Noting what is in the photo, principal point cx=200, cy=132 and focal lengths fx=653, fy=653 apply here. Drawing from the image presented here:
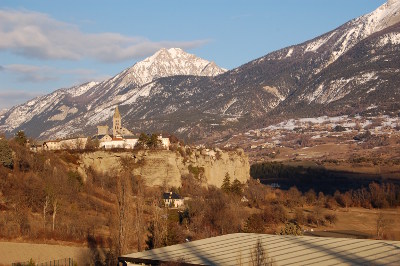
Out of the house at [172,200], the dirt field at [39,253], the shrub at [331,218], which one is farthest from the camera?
the shrub at [331,218]

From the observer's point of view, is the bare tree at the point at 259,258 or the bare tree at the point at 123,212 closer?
the bare tree at the point at 259,258

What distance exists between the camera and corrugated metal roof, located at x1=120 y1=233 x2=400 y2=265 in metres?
29.4

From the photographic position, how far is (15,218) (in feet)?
186

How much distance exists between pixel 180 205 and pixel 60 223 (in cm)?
2311

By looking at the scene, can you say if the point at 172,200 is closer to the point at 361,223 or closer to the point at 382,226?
the point at 382,226

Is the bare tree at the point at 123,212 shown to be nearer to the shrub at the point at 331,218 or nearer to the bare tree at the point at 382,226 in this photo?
the bare tree at the point at 382,226

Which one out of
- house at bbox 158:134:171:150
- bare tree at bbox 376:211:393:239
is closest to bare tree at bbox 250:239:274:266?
bare tree at bbox 376:211:393:239

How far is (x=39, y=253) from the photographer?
49250 millimetres

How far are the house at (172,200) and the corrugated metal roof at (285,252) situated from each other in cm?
4316

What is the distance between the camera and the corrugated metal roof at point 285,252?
29391 millimetres

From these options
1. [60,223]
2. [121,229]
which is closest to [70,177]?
[60,223]

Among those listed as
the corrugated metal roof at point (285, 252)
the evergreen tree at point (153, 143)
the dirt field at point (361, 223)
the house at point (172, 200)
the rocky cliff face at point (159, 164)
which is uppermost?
the evergreen tree at point (153, 143)

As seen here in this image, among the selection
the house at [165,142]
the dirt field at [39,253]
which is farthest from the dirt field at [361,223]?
the dirt field at [39,253]

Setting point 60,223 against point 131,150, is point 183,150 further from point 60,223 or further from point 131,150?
point 60,223
